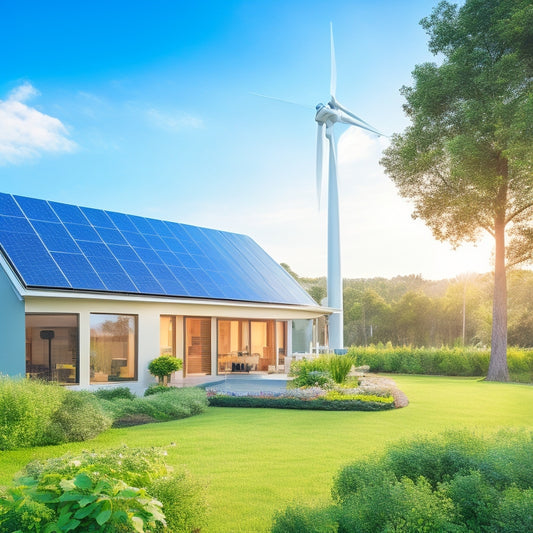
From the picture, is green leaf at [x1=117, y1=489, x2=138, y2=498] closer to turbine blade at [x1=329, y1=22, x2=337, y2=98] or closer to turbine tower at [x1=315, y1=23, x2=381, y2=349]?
turbine tower at [x1=315, y1=23, x2=381, y2=349]

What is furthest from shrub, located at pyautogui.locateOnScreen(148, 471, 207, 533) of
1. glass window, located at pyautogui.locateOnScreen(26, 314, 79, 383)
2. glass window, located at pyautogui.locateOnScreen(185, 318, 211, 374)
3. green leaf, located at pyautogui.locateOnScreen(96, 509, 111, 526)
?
glass window, located at pyautogui.locateOnScreen(185, 318, 211, 374)

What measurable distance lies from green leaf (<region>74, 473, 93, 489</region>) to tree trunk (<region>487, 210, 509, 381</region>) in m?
25.7

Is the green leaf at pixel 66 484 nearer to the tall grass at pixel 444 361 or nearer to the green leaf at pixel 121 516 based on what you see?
the green leaf at pixel 121 516

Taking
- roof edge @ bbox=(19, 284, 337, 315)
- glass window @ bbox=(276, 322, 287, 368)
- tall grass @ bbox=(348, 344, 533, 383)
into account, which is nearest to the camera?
roof edge @ bbox=(19, 284, 337, 315)

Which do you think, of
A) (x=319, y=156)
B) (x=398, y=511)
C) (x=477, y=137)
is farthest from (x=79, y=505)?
(x=319, y=156)

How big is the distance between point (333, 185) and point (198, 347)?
11.7 metres

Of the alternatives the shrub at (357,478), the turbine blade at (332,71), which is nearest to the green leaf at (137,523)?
the shrub at (357,478)

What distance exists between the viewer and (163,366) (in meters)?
18.5

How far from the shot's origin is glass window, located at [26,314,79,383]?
1630 cm

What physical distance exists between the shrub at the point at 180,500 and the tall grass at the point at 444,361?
2505 cm

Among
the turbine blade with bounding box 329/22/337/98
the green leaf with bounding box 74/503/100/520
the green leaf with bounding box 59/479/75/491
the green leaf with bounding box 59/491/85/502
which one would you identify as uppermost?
the turbine blade with bounding box 329/22/337/98

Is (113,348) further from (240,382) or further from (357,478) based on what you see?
(357,478)

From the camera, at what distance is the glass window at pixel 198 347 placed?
2286 cm

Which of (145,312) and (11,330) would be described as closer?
(11,330)
